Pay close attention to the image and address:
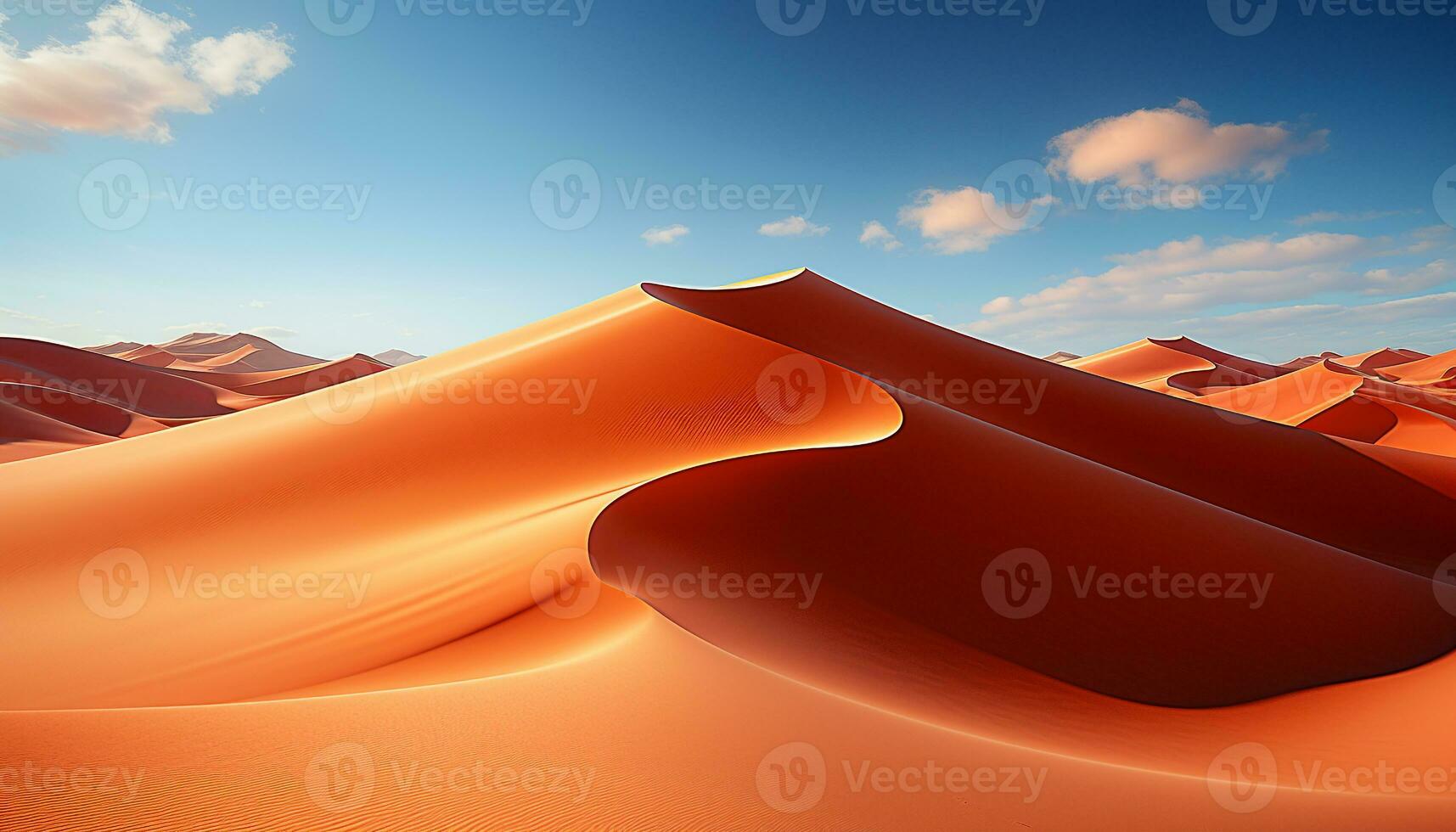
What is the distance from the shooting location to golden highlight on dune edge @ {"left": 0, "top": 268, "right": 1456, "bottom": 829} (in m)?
3.31

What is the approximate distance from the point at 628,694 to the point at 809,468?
16.8 ft

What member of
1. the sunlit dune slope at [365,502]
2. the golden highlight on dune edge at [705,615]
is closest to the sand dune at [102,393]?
the golden highlight on dune edge at [705,615]

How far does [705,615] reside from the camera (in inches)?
236

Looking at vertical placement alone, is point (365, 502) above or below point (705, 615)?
above

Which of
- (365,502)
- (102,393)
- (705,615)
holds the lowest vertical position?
(705,615)

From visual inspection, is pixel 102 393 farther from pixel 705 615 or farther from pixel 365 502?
pixel 705 615

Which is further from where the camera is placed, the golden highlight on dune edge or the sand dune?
the sand dune

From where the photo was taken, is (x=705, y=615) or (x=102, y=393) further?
(x=102, y=393)

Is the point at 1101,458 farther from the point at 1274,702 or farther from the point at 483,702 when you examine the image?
the point at 483,702

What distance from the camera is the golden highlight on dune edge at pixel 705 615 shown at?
3.31 m

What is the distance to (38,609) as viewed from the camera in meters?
7.89

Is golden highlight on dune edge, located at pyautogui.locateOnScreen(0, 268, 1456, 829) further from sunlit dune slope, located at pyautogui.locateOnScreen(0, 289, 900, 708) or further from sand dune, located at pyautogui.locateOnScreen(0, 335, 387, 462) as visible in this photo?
sand dune, located at pyautogui.locateOnScreen(0, 335, 387, 462)

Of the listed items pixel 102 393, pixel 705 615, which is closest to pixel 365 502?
pixel 705 615

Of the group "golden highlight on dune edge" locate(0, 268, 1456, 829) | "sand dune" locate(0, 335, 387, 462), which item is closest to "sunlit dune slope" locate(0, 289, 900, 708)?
"golden highlight on dune edge" locate(0, 268, 1456, 829)
